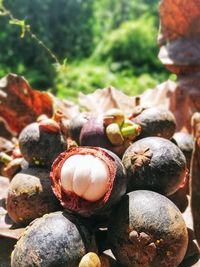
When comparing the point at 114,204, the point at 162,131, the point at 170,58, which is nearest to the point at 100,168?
the point at 114,204

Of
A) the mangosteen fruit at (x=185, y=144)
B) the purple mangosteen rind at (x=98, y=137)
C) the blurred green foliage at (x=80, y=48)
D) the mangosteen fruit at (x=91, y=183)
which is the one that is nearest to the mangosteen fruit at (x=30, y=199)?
the mangosteen fruit at (x=91, y=183)

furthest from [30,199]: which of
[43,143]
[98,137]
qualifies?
[98,137]

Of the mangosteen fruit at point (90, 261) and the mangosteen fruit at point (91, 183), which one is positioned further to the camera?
the mangosteen fruit at point (91, 183)

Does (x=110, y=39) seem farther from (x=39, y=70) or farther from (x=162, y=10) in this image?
(x=162, y=10)

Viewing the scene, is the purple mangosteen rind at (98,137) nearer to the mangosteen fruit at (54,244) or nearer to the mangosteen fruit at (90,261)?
the mangosteen fruit at (54,244)

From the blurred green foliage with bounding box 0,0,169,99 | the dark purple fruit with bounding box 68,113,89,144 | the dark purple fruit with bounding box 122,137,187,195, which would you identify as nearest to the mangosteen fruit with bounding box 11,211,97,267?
the dark purple fruit with bounding box 122,137,187,195

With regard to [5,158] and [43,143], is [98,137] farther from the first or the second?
[5,158]
